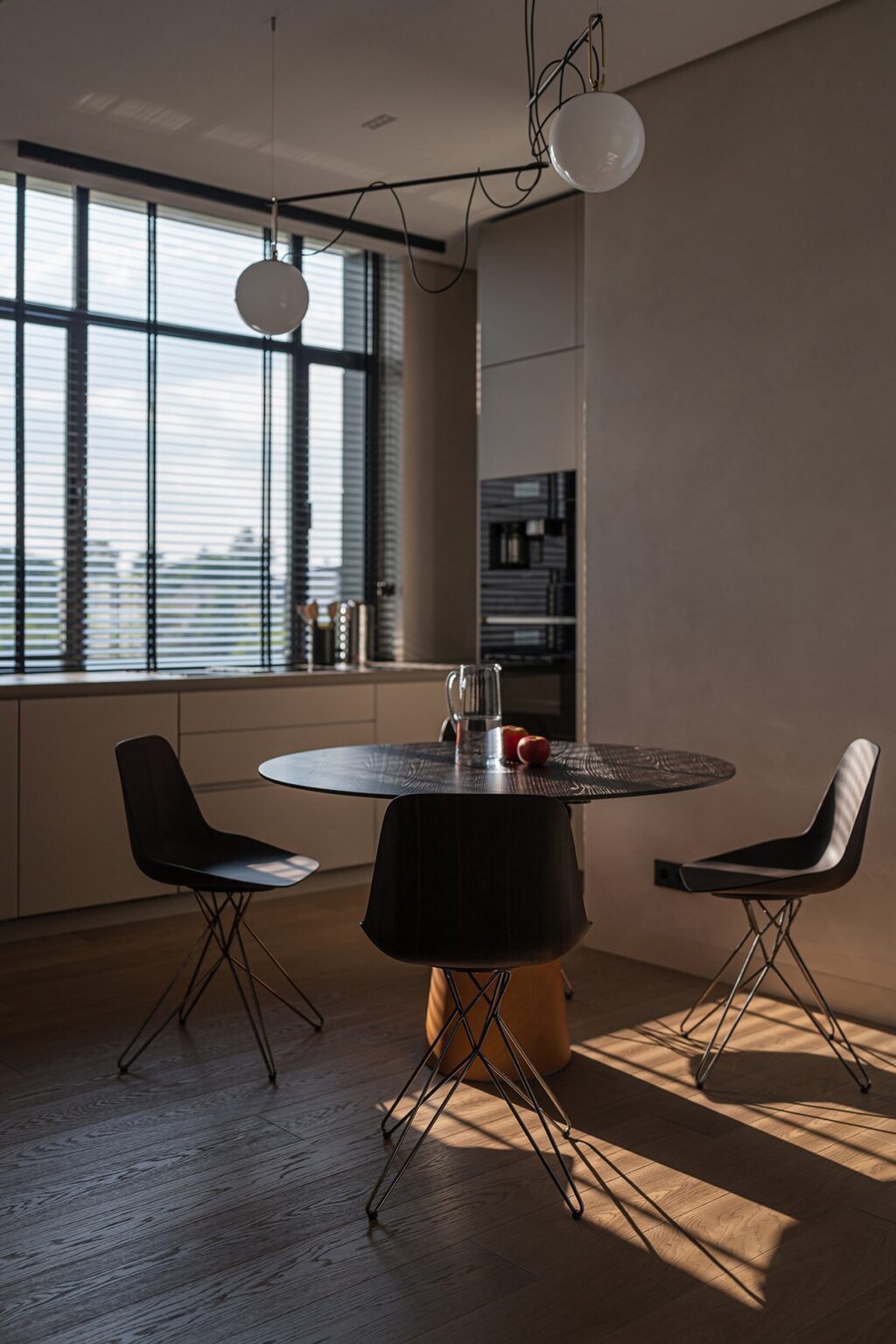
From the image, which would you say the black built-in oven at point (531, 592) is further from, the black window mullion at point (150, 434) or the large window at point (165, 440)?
the black window mullion at point (150, 434)

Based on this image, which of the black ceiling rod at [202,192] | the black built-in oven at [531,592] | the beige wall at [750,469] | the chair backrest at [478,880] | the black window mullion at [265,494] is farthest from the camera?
the black window mullion at [265,494]

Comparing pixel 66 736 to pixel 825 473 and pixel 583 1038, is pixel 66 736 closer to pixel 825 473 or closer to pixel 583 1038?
pixel 583 1038

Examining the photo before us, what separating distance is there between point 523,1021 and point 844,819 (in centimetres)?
96

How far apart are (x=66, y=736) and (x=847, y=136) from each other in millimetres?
3164

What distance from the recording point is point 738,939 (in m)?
3.73

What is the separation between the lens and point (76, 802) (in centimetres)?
427

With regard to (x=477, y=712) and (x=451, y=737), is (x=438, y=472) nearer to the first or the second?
(x=451, y=737)

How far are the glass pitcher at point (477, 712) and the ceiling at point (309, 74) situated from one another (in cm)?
196

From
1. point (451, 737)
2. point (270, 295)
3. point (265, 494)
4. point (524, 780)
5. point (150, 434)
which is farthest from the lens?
point (265, 494)

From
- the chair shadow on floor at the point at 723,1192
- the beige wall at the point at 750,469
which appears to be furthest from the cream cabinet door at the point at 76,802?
the chair shadow on floor at the point at 723,1192

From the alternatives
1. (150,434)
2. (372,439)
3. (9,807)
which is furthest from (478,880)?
(372,439)

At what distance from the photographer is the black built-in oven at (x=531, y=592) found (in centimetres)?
501

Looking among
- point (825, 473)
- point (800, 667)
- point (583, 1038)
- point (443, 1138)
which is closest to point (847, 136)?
point (825, 473)

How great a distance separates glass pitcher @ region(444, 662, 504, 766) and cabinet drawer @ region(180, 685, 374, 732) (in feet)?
6.09
